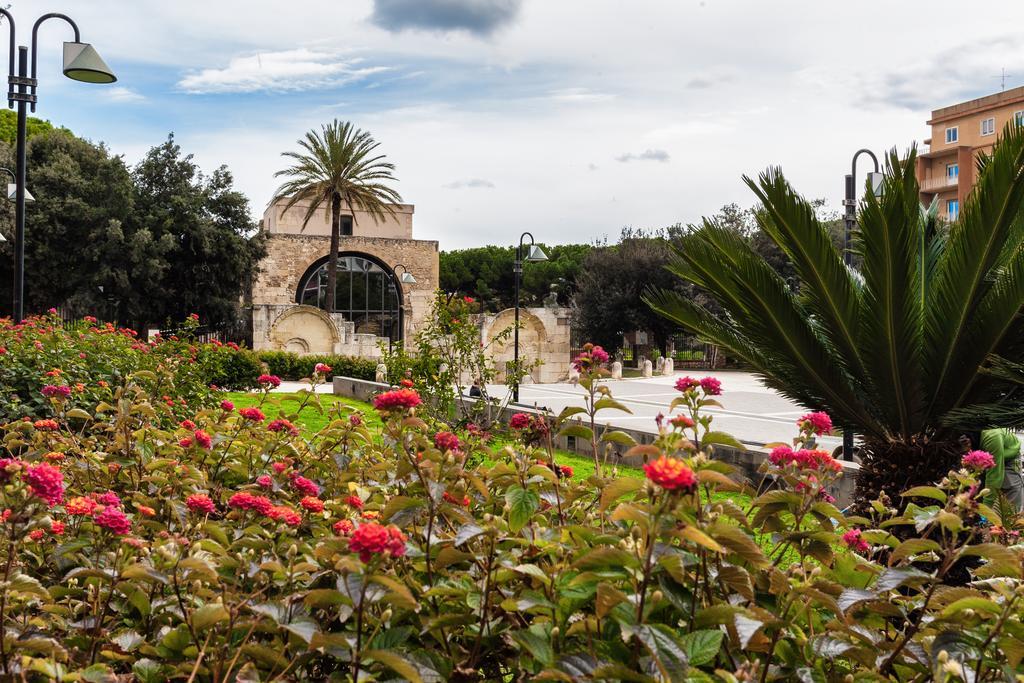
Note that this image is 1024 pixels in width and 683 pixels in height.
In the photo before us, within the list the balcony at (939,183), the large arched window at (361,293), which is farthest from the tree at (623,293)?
the balcony at (939,183)

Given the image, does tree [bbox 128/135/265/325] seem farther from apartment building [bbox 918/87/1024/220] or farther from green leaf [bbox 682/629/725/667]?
apartment building [bbox 918/87/1024/220]

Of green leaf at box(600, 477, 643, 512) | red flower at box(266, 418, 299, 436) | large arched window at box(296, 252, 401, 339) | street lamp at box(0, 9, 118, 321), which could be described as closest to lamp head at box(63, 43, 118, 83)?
street lamp at box(0, 9, 118, 321)

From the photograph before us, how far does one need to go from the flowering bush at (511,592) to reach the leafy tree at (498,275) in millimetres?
53257

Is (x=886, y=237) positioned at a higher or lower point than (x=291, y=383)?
higher

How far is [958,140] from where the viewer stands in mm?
52250

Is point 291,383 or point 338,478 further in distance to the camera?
point 291,383

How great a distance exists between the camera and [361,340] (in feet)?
109

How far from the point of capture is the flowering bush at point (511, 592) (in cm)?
167

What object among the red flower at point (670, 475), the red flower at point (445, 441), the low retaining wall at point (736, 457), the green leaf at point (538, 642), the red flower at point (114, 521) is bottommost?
A: the low retaining wall at point (736, 457)

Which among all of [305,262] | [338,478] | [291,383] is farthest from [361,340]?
[338,478]

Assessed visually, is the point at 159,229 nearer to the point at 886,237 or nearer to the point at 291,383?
the point at 291,383

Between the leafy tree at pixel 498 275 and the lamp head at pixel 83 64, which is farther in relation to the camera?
the leafy tree at pixel 498 275

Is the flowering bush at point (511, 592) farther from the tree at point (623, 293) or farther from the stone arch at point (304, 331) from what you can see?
the tree at point (623, 293)

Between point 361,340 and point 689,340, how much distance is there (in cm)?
1815
